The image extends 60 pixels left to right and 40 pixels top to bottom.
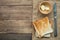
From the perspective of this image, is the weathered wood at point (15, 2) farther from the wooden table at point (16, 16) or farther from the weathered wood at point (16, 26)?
the weathered wood at point (16, 26)

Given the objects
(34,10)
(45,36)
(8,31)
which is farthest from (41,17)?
(8,31)

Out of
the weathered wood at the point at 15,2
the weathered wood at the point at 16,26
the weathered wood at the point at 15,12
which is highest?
the weathered wood at the point at 15,2

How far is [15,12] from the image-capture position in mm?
1639

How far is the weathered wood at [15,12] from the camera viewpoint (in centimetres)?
163

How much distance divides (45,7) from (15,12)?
335 mm

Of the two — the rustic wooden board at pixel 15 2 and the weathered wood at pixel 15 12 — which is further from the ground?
the rustic wooden board at pixel 15 2

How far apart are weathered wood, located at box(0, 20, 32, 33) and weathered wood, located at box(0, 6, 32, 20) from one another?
0.15ft

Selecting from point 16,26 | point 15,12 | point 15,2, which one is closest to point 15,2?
point 15,2

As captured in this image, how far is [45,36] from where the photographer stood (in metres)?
1.57

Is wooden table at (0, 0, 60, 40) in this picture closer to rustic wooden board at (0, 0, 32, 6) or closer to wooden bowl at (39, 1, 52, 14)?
rustic wooden board at (0, 0, 32, 6)

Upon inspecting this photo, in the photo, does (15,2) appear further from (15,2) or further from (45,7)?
(45,7)

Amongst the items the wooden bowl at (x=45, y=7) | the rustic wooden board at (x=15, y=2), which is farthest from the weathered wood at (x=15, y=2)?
the wooden bowl at (x=45, y=7)

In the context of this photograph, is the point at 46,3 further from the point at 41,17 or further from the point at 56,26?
the point at 56,26

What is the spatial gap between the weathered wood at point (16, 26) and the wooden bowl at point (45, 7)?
189 millimetres
